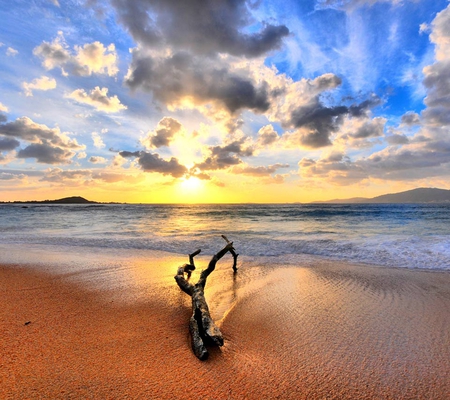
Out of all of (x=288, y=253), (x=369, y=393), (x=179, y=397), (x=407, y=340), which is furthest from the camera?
(x=288, y=253)

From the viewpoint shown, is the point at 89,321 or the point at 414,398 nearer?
the point at 414,398

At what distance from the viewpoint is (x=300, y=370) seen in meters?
3.38

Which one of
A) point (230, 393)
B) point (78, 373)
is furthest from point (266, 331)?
point (78, 373)

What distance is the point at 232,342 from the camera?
13.1ft

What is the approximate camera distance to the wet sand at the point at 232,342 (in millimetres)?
3000

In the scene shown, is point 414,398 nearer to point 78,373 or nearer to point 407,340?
point 407,340

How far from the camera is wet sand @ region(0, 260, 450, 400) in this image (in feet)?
9.84

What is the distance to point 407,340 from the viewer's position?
13.7 feet

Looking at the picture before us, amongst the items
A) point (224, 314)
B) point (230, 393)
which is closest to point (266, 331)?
point (224, 314)

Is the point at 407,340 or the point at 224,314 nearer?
the point at 407,340

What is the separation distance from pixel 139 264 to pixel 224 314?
5.51 m

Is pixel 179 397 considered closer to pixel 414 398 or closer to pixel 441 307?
pixel 414 398

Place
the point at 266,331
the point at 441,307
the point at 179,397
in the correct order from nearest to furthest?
the point at 179,397
the point at 266,331
the point at 441,307

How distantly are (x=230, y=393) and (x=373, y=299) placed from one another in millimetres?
4703
